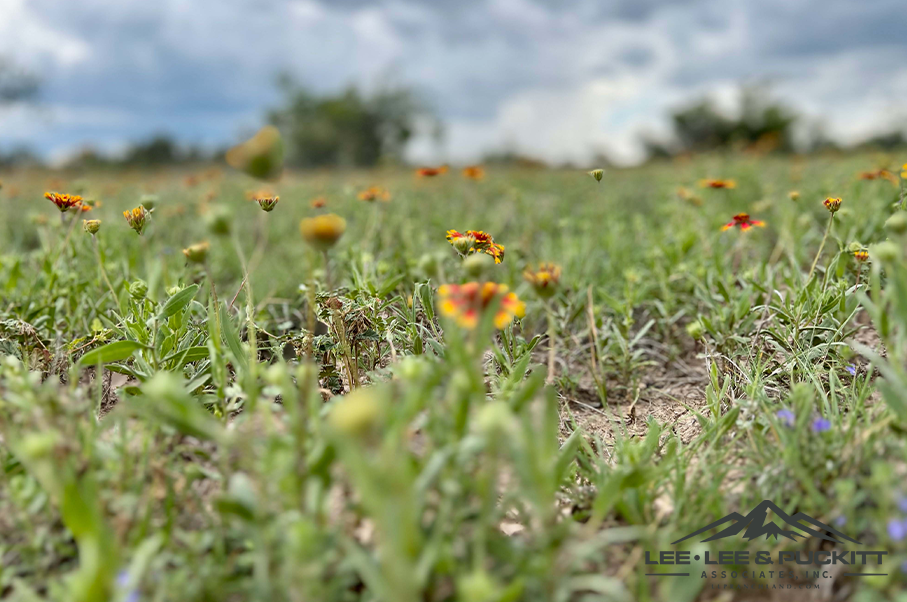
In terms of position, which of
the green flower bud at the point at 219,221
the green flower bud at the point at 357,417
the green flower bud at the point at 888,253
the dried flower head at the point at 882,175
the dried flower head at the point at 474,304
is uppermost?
the dried flower head at the point at 882,175

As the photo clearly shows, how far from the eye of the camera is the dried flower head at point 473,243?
162cm

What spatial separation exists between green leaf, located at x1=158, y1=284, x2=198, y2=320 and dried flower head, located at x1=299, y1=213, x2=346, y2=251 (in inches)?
29.4

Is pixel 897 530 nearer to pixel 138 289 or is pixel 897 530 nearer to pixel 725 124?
pixel 138 289

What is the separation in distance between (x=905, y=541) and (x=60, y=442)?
4.80 feet

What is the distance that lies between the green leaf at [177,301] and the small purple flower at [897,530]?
168 cm

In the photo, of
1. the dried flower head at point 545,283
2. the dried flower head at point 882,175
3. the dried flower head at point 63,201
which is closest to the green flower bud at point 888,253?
the dried flower head at point 545,283

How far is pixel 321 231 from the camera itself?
3.47 feet

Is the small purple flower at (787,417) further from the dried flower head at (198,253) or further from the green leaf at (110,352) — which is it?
the green leaf at (110,352)

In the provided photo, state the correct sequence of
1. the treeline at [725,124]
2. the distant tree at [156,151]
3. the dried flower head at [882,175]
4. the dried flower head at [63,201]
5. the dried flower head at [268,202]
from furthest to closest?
the distant tree at [156,151], the treeline at [725,124], the dried flower head at [882,175], the dried flower head at [63,201], the dried flower head at [268,202]

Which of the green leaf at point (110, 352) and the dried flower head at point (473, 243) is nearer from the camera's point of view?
the green leaf at point (110, 352)

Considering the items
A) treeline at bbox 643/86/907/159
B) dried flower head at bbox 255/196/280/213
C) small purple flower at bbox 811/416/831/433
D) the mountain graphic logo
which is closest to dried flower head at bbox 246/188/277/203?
dried flower head at bbox 255/196/280/213

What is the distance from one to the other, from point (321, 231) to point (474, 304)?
1.05ft

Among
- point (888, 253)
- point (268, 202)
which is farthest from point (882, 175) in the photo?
point (268, 202)

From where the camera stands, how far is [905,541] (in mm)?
954
